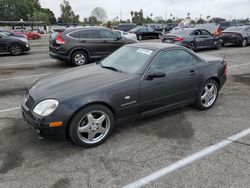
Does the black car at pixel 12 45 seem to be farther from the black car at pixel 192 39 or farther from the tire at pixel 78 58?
the black car at pixel 192 39

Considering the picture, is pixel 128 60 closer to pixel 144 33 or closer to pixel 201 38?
pixel 201 38

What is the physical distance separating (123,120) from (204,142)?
1.35m

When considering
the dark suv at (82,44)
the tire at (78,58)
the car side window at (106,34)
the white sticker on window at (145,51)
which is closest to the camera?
the white sticker on window at (145,51)

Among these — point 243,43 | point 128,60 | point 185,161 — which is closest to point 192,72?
point 128,60

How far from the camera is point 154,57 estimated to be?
4047mm

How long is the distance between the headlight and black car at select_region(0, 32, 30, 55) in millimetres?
11229

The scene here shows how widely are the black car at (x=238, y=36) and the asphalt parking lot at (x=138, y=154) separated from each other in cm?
1321

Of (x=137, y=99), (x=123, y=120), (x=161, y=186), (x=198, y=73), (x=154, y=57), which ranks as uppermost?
(x=154, y=57)

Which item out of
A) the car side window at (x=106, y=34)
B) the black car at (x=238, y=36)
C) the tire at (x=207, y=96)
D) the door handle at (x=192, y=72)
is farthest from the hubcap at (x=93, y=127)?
the black car at (x=238, y=36)

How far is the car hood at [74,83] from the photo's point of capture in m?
3.40

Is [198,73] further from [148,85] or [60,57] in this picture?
[60,57]

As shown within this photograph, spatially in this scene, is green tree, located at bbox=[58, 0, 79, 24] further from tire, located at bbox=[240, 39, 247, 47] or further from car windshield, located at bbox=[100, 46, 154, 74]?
car windshield, located at bbox=[100, 46, 154, 74]

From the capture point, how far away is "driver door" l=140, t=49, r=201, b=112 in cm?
393

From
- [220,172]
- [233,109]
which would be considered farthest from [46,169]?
[233,109]
